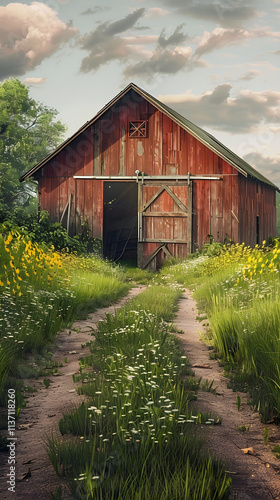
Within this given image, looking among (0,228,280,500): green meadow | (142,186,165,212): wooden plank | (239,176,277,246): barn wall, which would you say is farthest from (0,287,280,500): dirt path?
(239,176,277,246): barn wall

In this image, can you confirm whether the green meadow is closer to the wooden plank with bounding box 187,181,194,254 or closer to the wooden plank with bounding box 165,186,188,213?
the wooden plank with bounding box 187,181,194,254

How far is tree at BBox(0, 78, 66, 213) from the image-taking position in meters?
40.4

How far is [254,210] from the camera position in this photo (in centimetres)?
2414

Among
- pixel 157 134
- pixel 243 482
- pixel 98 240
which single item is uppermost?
pixel 157 134

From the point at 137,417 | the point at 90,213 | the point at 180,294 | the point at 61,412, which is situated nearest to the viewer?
the point at 137,417

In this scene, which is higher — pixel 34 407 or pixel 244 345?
pixel 244 345

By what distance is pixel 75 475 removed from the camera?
144 inches

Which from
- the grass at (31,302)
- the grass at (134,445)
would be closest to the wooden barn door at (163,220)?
the grass at (31,302)

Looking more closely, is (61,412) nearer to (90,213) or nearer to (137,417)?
(137,417)

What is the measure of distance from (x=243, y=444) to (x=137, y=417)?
945mm

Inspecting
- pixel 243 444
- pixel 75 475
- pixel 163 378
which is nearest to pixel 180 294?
pixel 163 378

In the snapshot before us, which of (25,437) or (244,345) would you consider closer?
(25,437)

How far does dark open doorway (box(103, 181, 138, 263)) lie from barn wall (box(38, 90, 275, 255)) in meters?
4.09

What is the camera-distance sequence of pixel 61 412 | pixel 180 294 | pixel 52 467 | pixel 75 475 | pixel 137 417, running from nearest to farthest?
pixel 75 475
pixel 52 467
pixel 137 417
pixel 61 412
pixel 180 294
